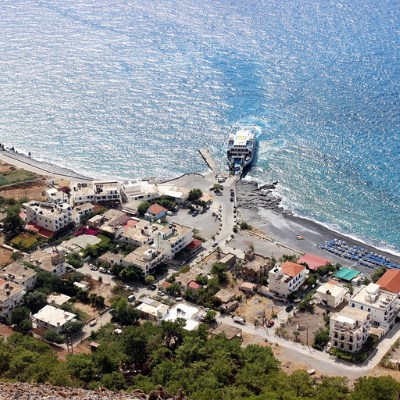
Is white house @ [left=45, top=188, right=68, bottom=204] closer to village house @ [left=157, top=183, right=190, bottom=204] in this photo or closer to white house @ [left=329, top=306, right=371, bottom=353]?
village house @ [left=157, top=183, right=190, bottom=204]

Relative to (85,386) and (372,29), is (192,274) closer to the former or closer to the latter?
(85,386)

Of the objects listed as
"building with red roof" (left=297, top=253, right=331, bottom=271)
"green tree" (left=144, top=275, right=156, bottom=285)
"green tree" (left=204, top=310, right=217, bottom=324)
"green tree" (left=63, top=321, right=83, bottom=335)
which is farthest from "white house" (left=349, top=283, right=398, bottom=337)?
"green tree" (left=63, top=321, right=83, bottom=335)

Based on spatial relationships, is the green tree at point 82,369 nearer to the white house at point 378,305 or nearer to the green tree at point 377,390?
the green tree at point 377,390

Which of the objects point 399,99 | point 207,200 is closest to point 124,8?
point 399,99

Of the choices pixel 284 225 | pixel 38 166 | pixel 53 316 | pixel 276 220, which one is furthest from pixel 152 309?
pixel 38 166

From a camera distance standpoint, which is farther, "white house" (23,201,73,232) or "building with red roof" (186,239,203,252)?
"white house" (23,201,73,232)

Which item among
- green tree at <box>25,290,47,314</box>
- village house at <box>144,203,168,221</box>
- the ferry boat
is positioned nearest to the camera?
green tree at <box>25,290,47,314</box>

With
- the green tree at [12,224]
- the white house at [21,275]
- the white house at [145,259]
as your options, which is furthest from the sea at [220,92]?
the white house at [21,275]
